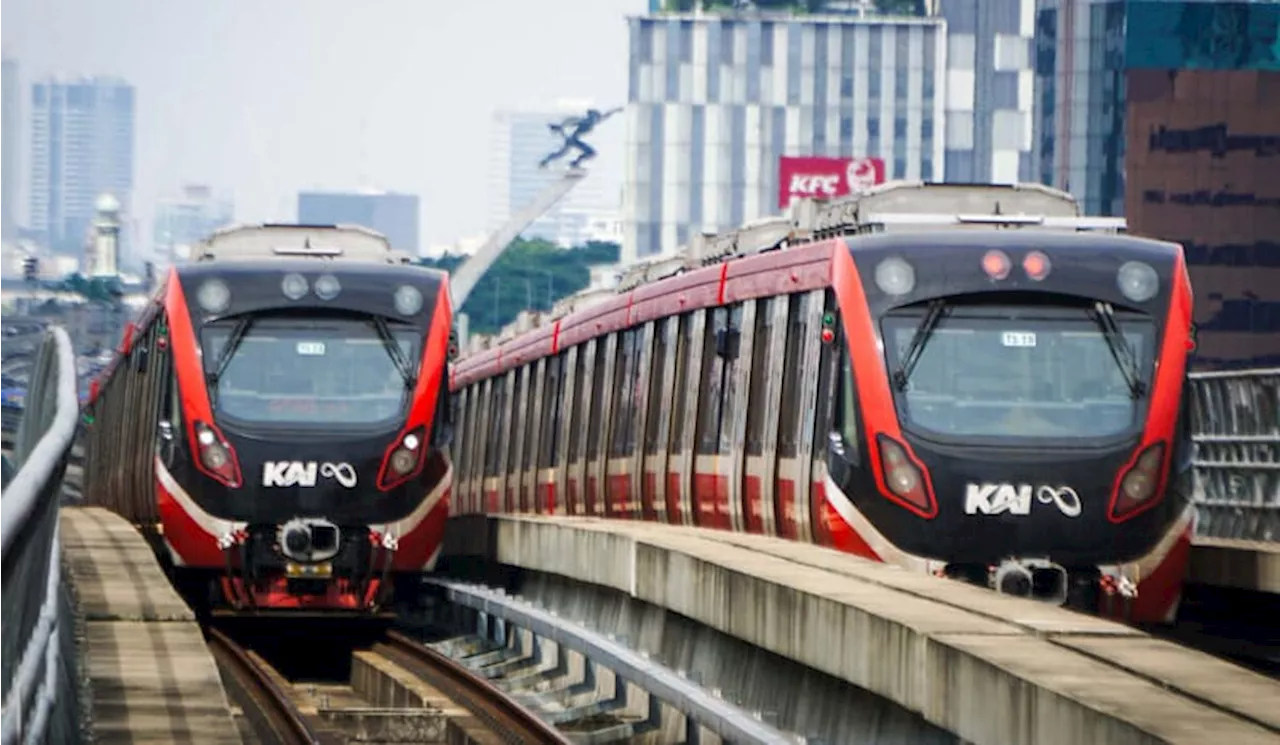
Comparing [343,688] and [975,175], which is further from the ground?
[975,175]

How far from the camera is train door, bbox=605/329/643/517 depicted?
29.0m

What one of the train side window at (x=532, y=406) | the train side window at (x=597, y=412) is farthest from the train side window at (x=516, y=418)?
the train side window at (x=597, y=412)

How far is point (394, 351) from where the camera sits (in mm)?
26203

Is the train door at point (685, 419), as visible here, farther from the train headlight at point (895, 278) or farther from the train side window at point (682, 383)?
the train headlight at point (895, 278)

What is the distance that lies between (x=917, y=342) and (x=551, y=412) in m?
13.4

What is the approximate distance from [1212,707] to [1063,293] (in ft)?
35.0

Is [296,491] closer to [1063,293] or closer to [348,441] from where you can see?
[348,441]

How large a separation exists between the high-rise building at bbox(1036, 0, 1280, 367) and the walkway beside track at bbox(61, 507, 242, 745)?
342 feet

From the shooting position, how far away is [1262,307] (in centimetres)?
12675

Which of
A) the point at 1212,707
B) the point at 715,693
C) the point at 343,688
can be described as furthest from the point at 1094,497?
the point at 1212,707

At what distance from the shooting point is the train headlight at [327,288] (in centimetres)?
2634

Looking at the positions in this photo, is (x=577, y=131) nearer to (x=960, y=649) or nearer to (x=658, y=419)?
(x=658, y=419)

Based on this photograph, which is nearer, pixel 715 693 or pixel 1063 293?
pixel 715 693

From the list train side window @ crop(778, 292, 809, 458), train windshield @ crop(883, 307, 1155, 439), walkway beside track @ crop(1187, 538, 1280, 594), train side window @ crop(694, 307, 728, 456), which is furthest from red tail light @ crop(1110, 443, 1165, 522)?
train side window @ crop(694, 307, 728, 456)
